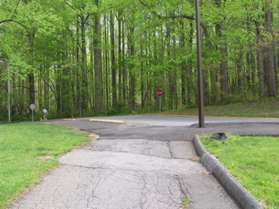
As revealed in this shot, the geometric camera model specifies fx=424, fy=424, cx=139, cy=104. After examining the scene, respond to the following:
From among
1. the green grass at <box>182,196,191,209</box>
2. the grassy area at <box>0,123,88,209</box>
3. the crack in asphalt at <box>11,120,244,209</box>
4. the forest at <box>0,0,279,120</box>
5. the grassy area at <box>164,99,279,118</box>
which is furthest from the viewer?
the forest at <box>0,0,279,120</box>

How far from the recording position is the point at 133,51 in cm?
4225

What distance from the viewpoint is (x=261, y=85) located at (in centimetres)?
2983

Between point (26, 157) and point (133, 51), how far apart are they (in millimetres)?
33286

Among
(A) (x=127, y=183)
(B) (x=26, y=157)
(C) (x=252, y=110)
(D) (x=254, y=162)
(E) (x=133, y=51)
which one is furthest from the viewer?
(E) (x=133, y=51)

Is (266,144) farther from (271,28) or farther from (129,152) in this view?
(271,28)

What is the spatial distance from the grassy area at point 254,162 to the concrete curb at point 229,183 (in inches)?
4.9

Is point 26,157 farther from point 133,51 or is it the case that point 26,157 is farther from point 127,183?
point 133,51

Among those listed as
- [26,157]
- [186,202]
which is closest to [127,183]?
[186,202]

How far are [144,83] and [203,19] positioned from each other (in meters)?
19.2

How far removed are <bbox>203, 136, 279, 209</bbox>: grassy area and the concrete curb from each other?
125 mm

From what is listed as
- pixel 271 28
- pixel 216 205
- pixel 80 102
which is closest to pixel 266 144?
pixel 216 205

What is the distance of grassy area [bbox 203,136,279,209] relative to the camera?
5844 mm

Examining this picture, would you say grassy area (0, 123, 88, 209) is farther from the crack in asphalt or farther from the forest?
the forest

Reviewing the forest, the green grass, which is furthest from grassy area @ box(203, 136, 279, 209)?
the forest
